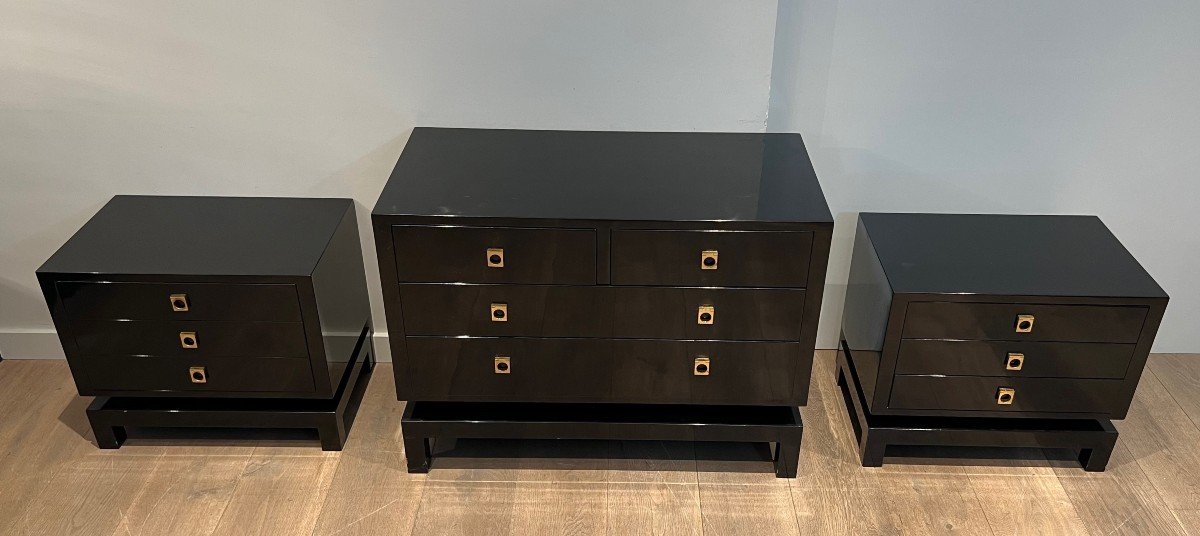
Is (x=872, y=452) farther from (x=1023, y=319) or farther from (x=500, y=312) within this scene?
(x=500, y=312)

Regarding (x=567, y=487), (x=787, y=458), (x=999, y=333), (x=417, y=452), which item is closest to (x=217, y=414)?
(x=417, y=452)

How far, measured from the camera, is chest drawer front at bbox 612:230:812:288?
1.87 m

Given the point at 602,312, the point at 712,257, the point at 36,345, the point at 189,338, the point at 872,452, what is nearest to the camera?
the point at 712,257

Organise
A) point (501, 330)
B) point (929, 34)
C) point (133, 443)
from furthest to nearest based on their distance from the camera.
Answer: point (133, 443) < point (929, 34) < point (501, 330)

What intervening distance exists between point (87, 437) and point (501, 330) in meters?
1.13

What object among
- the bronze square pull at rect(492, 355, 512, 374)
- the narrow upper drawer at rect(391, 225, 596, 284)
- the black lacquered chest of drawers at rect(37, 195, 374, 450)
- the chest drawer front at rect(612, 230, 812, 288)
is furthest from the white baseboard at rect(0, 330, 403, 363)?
the chest drawer front at rect(612, 230, 812, 288)

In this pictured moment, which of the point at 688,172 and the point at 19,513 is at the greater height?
the point at 688,172

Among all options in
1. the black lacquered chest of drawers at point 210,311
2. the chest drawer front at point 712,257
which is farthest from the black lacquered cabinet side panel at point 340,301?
the chest drawer front at point 712,257

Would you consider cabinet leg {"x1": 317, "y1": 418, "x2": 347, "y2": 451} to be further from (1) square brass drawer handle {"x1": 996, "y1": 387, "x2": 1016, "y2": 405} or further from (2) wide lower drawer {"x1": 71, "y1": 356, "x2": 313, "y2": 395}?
(1) square brass drawer handle {"x1": 996, "y1": 387, "x2": 1016, "y2": 405}

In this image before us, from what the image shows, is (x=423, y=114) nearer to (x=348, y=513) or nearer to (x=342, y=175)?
(x=342, y=175)

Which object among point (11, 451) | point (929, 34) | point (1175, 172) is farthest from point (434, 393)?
point (1175, 172)

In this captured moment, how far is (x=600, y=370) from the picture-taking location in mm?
2088

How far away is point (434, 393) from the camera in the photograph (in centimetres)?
213

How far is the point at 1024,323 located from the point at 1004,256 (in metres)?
0.19
